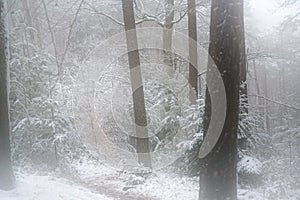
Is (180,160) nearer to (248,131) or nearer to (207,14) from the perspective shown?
(248,131)

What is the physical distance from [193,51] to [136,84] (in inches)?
155

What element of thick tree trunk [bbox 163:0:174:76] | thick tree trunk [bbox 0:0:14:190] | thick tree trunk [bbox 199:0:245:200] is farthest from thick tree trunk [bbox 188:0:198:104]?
thick tree trunk [bbox 0:0:14:190]

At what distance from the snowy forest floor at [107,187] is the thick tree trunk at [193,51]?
402cm

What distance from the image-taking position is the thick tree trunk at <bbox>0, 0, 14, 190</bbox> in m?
7.89

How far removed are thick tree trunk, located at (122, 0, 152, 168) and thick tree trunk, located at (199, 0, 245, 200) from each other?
4.93m

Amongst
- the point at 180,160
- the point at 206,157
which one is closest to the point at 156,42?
the point at 180,160

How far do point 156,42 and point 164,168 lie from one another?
7855mm

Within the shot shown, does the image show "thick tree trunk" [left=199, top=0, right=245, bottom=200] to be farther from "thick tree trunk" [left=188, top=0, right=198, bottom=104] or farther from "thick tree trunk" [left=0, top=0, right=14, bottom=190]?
"thick tree trunk" [left=188, top=0, right=198, bottom=104]

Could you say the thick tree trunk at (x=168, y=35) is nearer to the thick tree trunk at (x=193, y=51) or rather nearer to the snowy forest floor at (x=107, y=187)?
the thick tree trunk at (x=193, y=51)

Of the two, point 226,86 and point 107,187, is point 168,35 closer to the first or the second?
point 107,187

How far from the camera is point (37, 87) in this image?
12.2 metres

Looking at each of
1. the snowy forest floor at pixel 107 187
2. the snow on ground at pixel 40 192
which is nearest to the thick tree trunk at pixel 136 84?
the snowy forest floor at pixel 107 187

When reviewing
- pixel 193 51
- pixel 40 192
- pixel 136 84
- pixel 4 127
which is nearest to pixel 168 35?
pixel 193 51

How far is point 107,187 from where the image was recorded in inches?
423
